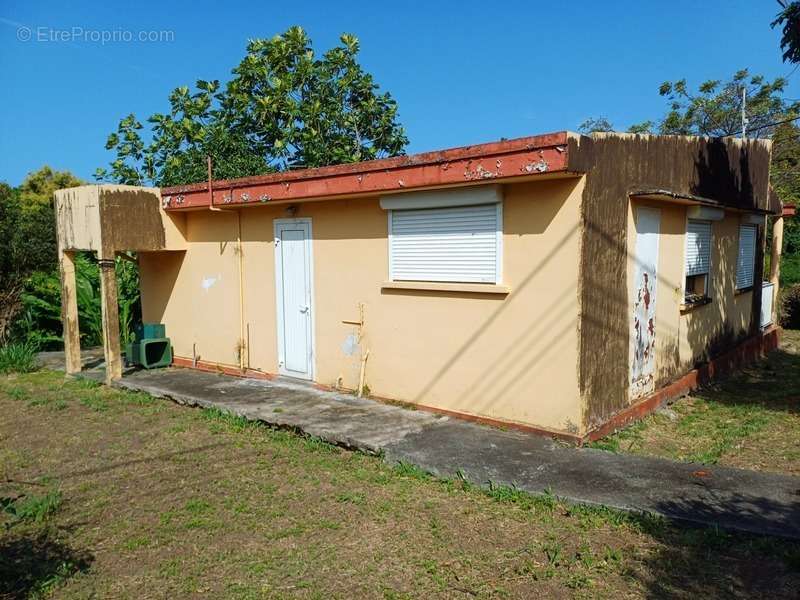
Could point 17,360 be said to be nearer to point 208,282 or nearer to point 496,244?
point 208,282

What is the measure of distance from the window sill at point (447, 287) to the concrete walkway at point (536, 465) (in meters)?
1.46

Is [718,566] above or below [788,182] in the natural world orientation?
below

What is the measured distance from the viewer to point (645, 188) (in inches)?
264

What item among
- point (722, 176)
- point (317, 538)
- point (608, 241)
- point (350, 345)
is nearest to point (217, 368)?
point (350, 345)

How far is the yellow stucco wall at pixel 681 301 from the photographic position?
24.3ft

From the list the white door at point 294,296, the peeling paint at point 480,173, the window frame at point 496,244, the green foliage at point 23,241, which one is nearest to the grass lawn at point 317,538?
the window frame at point 496,244

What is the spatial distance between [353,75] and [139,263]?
881cm

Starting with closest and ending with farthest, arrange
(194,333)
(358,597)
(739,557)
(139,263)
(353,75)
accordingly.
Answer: (358,597)
(739,557)
(194,333)
(139,263)
(353,75)

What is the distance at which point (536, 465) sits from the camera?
5297 millimetres

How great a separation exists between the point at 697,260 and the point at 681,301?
937 millimetres

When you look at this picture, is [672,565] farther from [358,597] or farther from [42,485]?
[42,485]

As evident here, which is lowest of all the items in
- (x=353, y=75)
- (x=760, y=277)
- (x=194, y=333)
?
(x=194, y=333)

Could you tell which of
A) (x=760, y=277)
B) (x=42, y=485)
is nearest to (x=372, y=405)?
(x=42, y=485)

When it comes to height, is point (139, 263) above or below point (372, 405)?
above
